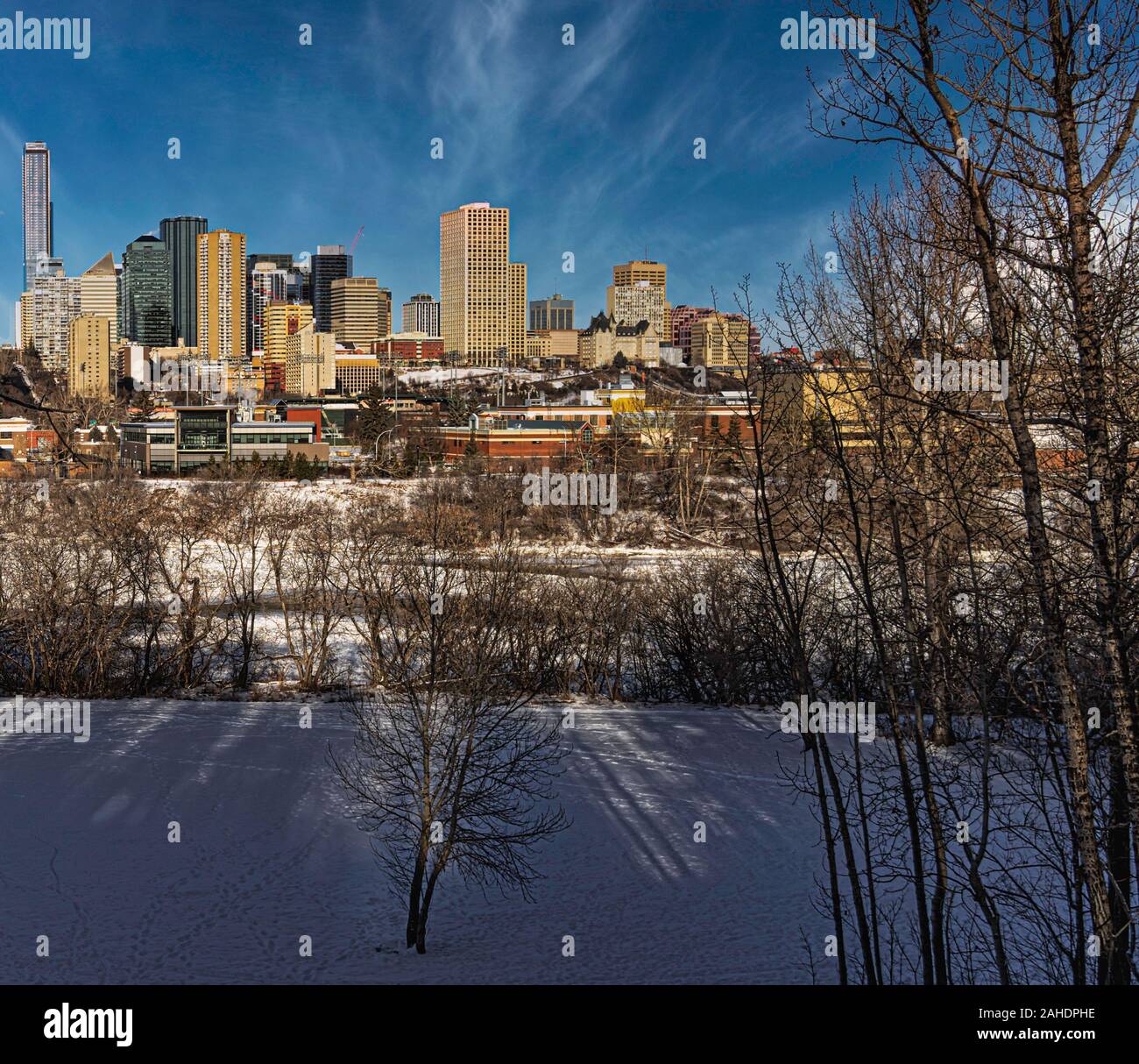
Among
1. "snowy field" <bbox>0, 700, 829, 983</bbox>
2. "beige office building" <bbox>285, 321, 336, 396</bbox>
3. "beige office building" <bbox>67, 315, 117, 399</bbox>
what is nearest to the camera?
"snowy field" <bbox>0, 700, 829, 983</bbox>

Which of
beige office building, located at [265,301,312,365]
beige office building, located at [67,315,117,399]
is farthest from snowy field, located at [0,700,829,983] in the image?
beige office building, located at [265,301,312,365]

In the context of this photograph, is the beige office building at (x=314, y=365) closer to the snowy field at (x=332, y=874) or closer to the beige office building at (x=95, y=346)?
the beige office building at (x=95, y=346)

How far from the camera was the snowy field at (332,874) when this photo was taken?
10.7 m

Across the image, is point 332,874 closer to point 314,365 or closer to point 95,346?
point 314,365

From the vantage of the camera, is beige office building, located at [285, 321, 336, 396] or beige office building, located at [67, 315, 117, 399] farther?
beige office building, located at [67, 315, 117, 399]

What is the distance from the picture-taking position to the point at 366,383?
155750 mm

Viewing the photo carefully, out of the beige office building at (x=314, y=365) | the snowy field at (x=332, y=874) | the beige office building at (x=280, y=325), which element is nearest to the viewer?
the snowy field at (x=332, y=874)

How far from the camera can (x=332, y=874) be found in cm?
1307

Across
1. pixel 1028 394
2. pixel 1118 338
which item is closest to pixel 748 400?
pixel 1028 394

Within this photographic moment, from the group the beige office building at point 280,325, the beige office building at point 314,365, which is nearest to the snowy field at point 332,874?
the beige office building at point 314,365

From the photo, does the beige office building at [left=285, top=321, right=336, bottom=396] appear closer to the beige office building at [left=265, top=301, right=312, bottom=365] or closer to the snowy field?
the beige office building at [left=265, top=301, right=312, bottom=365]

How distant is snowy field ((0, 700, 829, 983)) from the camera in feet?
35.0
